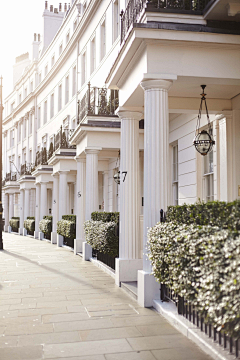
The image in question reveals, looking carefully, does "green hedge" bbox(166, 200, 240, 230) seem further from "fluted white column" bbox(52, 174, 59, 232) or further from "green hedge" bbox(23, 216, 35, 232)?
"green hedge" bbox(23, 216, 35, 232)

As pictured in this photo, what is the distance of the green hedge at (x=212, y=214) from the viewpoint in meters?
4.44

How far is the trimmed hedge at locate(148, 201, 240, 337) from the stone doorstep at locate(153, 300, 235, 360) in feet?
0.93

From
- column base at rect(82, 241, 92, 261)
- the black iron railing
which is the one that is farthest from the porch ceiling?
the black iron railing

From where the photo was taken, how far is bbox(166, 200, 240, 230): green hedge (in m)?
4.44

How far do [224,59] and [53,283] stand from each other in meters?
6.00

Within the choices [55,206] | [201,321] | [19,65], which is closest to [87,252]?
[55,206]

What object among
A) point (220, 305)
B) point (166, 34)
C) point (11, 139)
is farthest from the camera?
point (11, 139)

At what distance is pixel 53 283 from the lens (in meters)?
9.66

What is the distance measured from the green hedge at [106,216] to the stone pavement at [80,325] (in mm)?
1749

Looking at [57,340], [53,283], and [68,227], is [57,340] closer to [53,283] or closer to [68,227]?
[53,283]

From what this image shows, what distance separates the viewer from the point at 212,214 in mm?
5055

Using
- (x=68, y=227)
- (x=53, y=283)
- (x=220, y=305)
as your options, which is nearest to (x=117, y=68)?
(x=53, y=283)

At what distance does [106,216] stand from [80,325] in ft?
20.0

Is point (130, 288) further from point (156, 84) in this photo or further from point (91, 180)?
point (91, 180)
